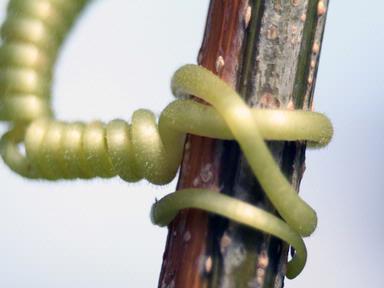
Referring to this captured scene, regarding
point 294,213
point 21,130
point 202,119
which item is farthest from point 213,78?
point 21,130

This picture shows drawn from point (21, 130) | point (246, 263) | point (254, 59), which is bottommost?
point (246, 263)

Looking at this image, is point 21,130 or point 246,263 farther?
point 21,130

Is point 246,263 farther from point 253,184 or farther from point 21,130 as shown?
point 21,130

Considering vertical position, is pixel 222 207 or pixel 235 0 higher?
pixel 235 0
